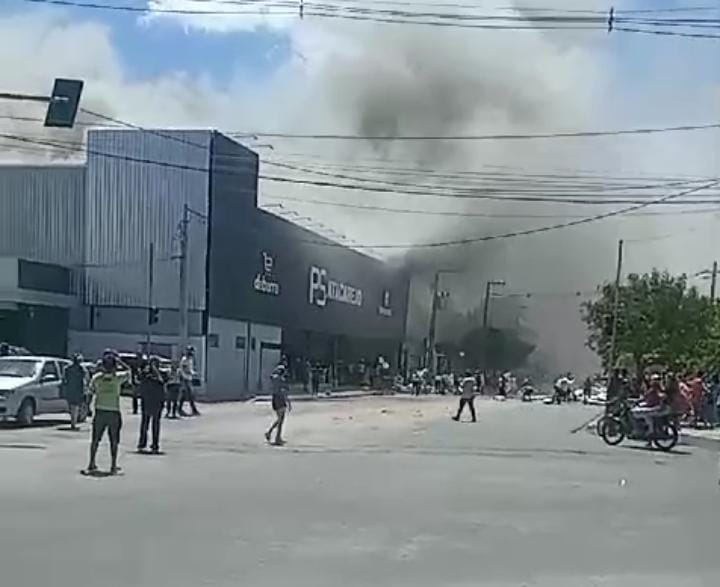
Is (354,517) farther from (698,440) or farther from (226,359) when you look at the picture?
(226,359)

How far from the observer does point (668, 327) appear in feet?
157

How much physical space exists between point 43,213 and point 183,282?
28.0 feet

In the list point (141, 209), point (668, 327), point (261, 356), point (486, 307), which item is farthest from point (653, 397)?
point (486, 307)

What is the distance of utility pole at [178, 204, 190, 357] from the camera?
2127 inches

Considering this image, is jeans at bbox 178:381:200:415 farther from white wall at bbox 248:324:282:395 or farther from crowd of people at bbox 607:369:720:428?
white wall at bbox 248:324:282:395

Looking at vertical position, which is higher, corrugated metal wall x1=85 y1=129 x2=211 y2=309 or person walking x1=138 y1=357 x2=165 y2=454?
corrugated metal wall x1=85 y1=129 x2=211 y2=309

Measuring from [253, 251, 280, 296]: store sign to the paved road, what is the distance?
38.4m

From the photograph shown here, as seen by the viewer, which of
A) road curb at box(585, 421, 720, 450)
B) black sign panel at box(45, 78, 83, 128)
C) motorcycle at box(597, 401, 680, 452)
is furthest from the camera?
road curb at box(585, 421, 720, 450)

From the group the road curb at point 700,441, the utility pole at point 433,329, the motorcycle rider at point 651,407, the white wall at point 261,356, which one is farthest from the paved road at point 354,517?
the utility pole at point 433,329

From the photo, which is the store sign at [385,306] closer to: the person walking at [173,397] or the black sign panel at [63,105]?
the person walking at [173,397]

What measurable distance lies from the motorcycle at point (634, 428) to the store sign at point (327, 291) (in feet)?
148

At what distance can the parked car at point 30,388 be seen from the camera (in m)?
28.7

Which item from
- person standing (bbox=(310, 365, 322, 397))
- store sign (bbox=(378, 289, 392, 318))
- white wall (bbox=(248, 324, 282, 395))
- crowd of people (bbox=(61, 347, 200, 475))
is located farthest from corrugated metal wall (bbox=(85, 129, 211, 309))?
store sign (bbox=(378, 289, 392, 318))

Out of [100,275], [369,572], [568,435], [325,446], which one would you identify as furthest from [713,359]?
[369,572]
